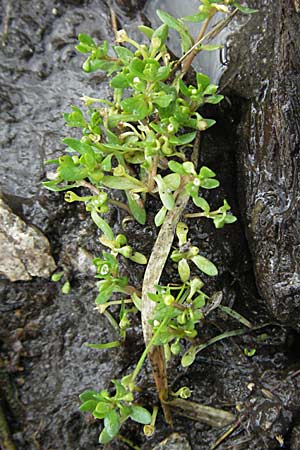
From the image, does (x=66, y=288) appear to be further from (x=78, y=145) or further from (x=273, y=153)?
(x=273, y=153)

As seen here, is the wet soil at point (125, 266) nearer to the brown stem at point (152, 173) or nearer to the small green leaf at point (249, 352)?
the small green leaf at point (249, 352)

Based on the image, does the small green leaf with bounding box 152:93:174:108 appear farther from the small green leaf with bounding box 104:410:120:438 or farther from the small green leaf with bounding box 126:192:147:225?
the small green leaf with bounding box 104:410:120:438

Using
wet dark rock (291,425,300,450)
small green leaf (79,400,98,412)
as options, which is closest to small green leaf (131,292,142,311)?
small green leaf (79,400,98,412)

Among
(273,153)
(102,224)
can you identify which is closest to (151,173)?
(102,224)

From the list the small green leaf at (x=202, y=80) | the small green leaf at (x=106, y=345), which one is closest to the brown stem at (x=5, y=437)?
the small green leaf at (x=106, y=345)

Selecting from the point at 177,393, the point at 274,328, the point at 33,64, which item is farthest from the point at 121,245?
the point at 33,64

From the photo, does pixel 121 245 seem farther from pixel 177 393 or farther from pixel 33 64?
pixel 33 64
